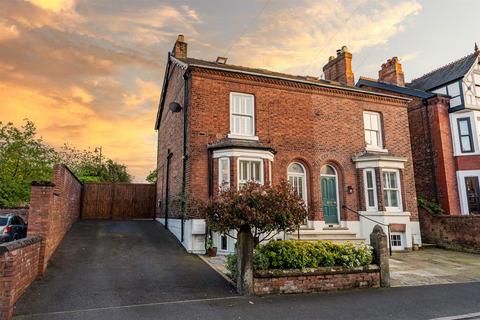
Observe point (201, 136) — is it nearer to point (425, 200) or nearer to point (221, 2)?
point (221, 2)

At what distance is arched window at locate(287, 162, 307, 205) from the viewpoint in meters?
15.1

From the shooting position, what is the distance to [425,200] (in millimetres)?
18594

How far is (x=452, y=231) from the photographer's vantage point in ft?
52.8

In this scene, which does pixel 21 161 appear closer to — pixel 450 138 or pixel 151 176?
pixel 151 176

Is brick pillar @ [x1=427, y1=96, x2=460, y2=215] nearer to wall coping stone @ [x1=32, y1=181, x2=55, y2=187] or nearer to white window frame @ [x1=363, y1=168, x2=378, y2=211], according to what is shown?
white window frame @ [x1=363, y1=168, x2=378, y2=211]

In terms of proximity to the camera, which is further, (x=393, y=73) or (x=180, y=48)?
(x=393, y=73)

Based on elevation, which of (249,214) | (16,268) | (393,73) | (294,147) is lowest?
(16,268)

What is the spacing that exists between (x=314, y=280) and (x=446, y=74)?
64.5 ft

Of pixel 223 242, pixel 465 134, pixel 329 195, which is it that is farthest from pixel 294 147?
pixel 465 134

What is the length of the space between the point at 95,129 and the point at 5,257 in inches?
485

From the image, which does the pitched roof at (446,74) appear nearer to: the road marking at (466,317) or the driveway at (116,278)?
the road marking at (466,317)

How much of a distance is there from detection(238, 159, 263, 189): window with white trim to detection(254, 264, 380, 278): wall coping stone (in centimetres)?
569

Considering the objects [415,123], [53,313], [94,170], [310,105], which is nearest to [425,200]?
[415,123]

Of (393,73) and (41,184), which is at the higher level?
(393,73)
